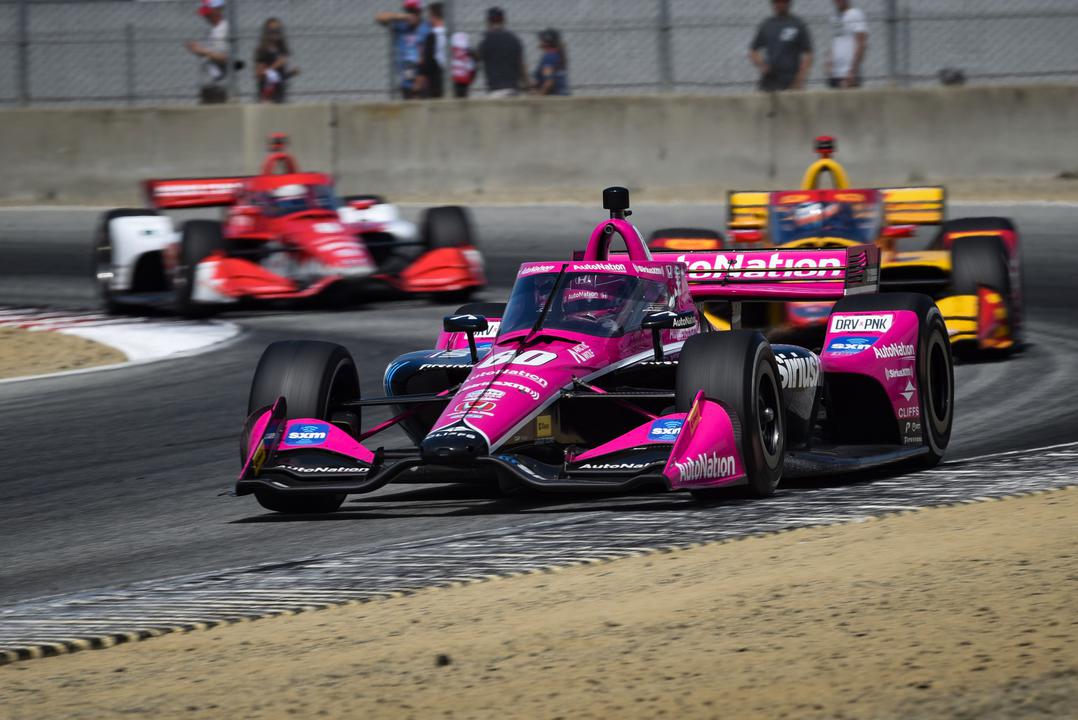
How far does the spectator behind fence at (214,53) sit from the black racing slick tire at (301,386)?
15.7m

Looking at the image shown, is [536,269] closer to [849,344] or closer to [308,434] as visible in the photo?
[308,434]

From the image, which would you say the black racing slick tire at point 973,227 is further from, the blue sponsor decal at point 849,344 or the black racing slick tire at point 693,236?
the blue sponsor decal at point 849,344

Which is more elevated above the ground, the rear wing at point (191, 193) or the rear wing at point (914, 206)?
the rear wing at point (191, 193)

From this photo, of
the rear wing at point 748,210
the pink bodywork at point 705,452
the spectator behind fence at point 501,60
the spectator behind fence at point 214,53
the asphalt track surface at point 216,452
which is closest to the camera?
the pink bodywork at point 705,452

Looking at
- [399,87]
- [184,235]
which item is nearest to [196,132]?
[399,87]

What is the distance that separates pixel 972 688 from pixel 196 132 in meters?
20.2

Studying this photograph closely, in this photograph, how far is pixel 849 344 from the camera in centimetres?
924

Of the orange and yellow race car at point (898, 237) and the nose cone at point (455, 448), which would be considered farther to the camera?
the orange and yellow race car at point (898, 237)

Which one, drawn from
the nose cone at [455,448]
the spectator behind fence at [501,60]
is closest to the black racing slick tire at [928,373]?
the nose cone at [455,448]

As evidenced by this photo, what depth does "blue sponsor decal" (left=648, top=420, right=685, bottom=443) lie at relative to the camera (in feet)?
25.2

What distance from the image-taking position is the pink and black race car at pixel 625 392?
25.2 feet

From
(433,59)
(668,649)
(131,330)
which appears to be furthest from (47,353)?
(668,649)

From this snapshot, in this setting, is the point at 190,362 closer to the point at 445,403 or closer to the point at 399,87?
the point at 445,403

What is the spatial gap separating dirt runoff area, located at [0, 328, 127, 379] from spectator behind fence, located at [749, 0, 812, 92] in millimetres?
9670
